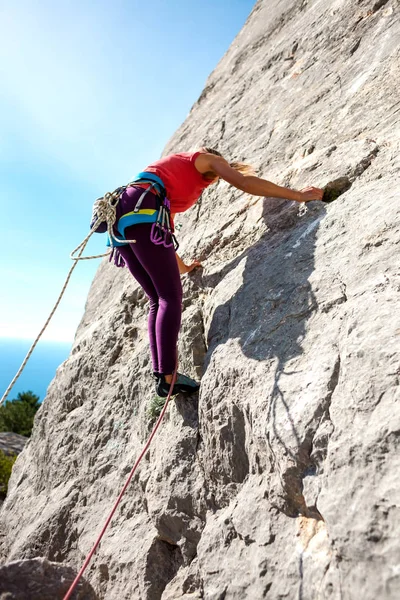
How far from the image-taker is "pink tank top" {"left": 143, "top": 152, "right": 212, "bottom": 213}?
319 cm

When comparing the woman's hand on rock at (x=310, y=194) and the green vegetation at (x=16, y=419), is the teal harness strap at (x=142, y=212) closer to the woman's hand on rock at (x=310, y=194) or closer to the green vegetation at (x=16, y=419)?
the woman's hand on rock at (x=310, y=194)

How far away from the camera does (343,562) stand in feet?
5.12

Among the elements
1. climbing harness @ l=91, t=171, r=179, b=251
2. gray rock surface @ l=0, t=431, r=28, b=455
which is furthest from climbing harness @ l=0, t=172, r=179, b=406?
gray rock surface @ l=0, t=431, r=28, b=455

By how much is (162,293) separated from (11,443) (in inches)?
453

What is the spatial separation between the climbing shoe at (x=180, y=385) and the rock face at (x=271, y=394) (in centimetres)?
10

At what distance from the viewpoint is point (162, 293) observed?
299 cm

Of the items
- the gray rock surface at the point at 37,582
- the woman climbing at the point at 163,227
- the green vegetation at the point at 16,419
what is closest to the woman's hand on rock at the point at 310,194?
the woman climbing at the point at 163,227

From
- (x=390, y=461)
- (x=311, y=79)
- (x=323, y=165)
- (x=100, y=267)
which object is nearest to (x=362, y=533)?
(x=390, y=461)

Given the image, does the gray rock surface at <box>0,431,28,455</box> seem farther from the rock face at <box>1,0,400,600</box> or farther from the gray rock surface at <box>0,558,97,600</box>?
the gray rock surface at <box>0,558,97,600</box>

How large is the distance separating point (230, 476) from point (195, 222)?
9.68ft

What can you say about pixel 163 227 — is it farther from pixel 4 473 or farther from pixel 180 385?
pixel 4 473

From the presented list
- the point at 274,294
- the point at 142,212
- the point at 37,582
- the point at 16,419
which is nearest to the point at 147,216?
the point at 142,212

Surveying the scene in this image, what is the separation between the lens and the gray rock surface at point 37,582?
2.31 meters

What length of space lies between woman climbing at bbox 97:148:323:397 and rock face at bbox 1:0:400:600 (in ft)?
0.84
